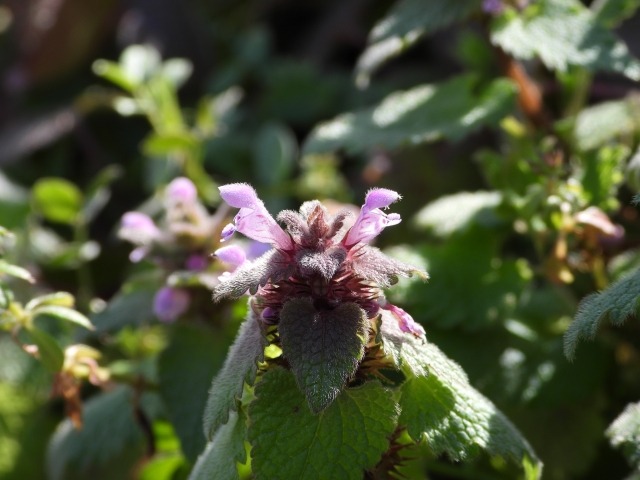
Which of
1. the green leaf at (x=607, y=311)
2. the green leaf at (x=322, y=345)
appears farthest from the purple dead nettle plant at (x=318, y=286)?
the green leaf at (x=607, y=311)

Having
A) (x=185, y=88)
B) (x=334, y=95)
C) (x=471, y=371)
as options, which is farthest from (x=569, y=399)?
(x=185, y=88)

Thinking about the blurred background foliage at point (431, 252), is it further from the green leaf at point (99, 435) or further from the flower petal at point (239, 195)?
the flower petal at point (239, 195)

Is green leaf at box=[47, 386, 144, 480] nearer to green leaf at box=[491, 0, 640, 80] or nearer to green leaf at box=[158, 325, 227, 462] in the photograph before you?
green leaf at box=[158, 325, 227, 462]

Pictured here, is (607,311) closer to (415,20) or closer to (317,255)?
(317,255)

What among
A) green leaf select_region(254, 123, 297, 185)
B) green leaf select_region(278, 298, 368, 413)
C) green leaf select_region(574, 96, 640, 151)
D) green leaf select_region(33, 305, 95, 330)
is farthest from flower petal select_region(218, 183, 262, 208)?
green leaf select_region(254, 123, 297, 185)

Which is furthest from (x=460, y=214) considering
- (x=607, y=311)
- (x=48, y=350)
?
(x=48, y=350)

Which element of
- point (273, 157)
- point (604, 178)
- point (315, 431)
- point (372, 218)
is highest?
point (372, 218)
